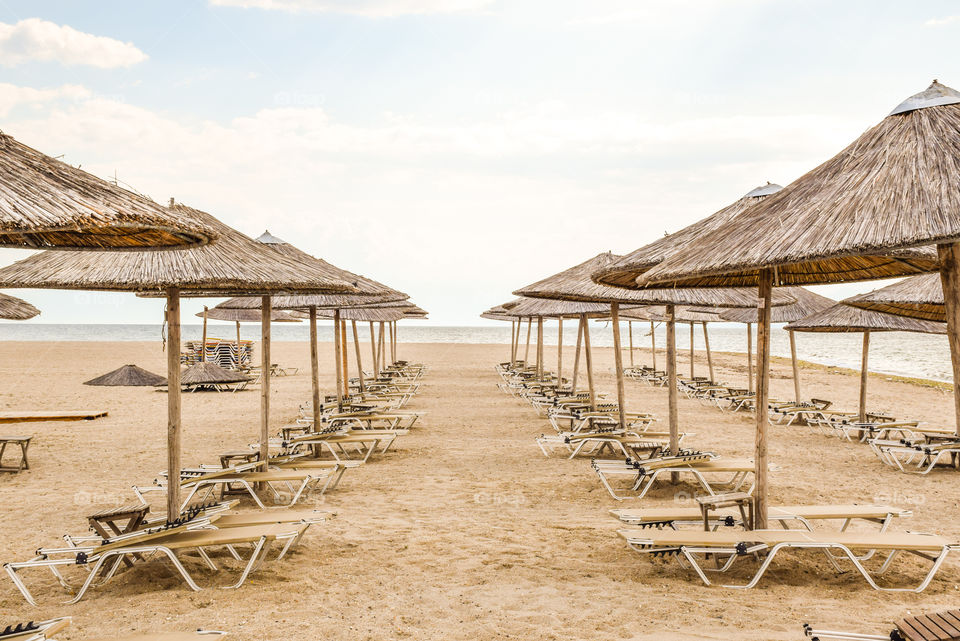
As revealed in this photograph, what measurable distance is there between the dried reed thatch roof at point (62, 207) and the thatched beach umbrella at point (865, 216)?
9.63 feet

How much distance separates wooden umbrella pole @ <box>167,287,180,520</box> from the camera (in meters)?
4.52

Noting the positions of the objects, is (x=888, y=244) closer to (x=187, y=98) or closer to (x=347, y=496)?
(x=347, y=496)

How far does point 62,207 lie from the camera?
2.95 m

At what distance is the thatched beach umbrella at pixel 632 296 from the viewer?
689 centimetres

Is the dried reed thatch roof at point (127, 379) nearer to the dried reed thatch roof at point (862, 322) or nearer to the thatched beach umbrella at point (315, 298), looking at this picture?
the thatched beach umbrella at point (315, 298)

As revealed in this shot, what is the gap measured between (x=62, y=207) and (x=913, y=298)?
8.47m

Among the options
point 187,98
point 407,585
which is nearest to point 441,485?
point 407,585

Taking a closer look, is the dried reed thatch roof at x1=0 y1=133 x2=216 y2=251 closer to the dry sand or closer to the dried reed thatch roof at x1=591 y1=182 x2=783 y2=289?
the dry sand

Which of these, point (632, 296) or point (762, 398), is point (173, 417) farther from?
point (632, 296)

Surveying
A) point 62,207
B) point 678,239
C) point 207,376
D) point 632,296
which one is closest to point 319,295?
point 632,296

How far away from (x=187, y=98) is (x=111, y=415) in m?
6.08

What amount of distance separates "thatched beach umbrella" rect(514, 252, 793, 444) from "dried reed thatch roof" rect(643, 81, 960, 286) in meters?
2.33

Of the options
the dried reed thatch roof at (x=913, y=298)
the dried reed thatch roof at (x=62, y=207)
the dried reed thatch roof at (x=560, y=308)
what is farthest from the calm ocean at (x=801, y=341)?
the dried reed thatch roof at (x=62, y=207)

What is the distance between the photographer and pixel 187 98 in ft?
42.8
